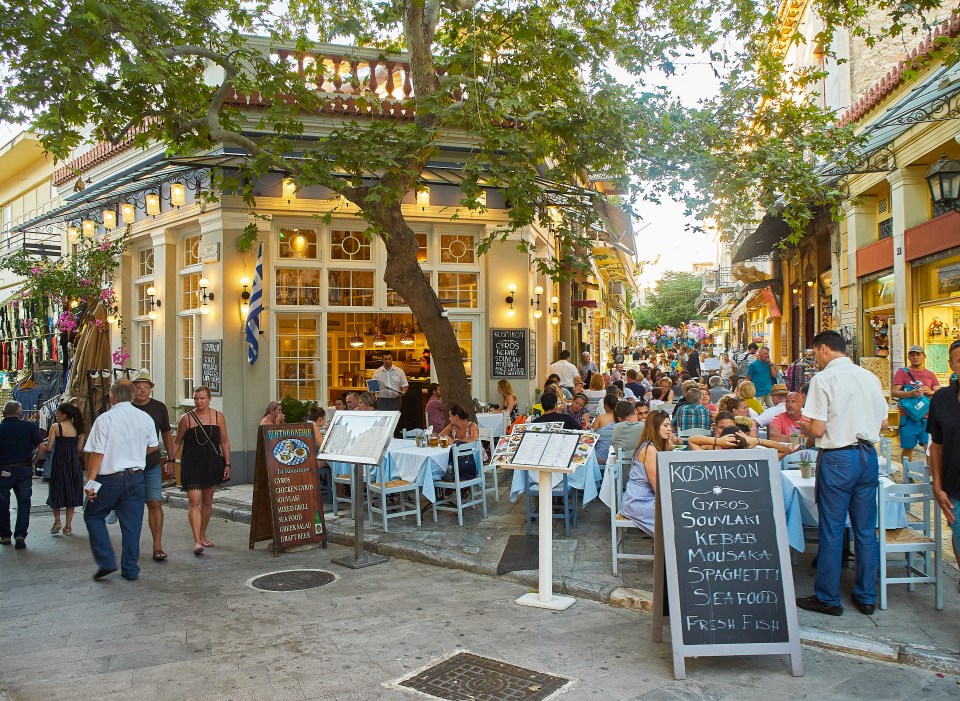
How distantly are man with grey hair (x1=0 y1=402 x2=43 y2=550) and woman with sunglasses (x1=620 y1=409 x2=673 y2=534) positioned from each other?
647cm

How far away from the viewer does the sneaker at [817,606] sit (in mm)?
5301

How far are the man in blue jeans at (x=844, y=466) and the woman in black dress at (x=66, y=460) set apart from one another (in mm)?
7664

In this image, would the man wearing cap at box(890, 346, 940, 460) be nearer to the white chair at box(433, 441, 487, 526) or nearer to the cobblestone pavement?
the white chair at box(433, 441, 487, 526)

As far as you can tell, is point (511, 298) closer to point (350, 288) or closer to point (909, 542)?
point (350, 288)

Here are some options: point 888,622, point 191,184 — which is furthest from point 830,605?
point 191,184

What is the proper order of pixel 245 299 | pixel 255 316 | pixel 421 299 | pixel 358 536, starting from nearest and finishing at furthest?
pixel 358 536 < pixel 421 299 < pixel 255 316 < pixel 245 299

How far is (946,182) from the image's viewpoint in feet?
29.5

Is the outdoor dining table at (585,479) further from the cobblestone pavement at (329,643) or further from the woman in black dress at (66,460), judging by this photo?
the woman in black dress at (66,460)

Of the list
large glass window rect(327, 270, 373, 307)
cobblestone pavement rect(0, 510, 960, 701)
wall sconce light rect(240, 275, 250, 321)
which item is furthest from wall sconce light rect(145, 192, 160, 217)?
cobblestone pavement rect(0, 510, 960, 701)

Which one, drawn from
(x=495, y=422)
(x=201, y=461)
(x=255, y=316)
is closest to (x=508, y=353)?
(x=495, y=422)

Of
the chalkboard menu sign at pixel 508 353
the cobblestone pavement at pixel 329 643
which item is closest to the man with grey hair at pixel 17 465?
the cobblestone pavement at pixel 329 643

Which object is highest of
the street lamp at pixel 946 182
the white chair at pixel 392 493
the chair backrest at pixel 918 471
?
the street lamp at pixel 946 182

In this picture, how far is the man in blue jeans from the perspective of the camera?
520cm

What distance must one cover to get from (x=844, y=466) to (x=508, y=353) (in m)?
8.29
